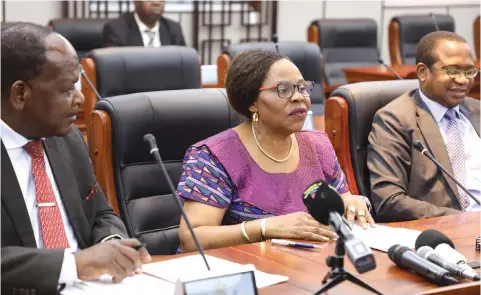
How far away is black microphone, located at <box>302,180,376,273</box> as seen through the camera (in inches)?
67.2

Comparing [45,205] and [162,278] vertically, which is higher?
[45,205]

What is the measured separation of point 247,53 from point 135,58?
5.07 feet

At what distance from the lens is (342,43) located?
6.77m

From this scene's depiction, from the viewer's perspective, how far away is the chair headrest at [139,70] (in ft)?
13.7

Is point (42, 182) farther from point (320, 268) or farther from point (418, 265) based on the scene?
point (418, 265)

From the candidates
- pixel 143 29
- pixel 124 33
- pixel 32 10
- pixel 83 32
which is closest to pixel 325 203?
pixel 124 33

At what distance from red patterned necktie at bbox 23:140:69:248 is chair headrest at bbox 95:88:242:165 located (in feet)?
2.09

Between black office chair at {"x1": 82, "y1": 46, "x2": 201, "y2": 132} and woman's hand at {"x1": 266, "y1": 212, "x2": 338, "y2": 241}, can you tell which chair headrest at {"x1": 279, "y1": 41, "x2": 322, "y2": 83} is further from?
woman's hand at {"x1": 266, "y1": 212, "x2": 338, "y2": 241}

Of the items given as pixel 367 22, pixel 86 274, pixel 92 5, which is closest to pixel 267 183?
pixel 86 274

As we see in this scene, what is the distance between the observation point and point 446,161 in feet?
10.6

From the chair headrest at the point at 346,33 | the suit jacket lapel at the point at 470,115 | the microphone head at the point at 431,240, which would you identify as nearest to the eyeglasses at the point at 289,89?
the microphone head at the point at 431,240

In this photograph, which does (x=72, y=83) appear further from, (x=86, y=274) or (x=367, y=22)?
(x=367, y=22)

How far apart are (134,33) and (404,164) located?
10.1ft

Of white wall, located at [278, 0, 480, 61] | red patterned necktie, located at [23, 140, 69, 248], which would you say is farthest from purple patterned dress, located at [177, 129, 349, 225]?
white wall, located at [278, 0, 480, 61]
